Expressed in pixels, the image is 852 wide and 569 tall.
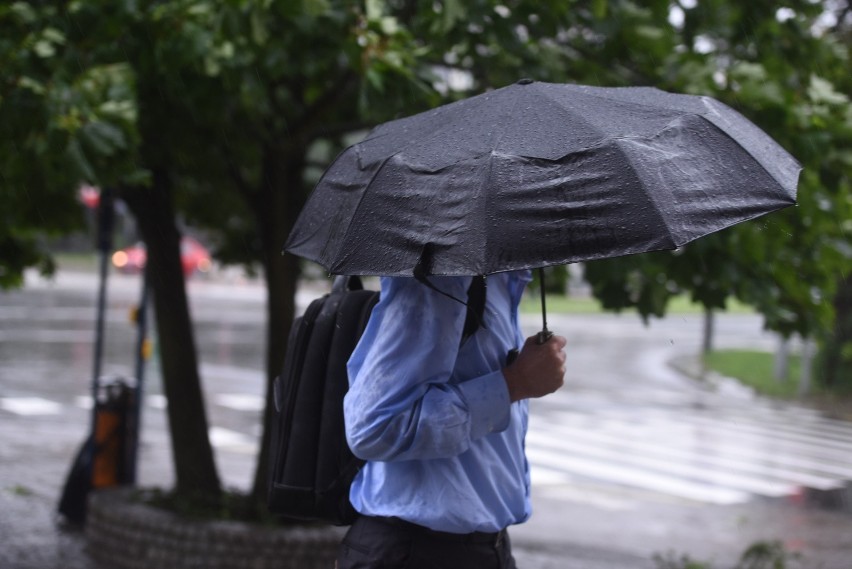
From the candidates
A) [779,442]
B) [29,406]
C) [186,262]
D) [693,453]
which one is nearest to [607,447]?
[693,453]

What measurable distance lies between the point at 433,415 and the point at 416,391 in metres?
0.07

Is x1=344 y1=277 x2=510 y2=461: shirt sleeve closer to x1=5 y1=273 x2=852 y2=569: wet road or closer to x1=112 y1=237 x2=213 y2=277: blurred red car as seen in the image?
x1=5 y1=273 x2=852 y2=569: wet road

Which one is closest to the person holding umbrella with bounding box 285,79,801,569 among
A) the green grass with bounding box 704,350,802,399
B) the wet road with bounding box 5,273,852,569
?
the wet road with bounding box 5,273,852,569

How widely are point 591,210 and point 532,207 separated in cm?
12

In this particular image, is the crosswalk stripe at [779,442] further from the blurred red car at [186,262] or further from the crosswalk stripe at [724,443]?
the blurred red car at [186,262]

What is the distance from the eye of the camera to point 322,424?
275 centimetres

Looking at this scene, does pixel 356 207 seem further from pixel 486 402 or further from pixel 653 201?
pixel 653 201

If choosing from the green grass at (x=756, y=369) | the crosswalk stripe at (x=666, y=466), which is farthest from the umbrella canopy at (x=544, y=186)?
the green grass at (x=756, y=369)

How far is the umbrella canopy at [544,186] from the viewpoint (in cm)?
231

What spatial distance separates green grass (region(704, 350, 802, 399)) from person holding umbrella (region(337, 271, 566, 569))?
18492 millimetres

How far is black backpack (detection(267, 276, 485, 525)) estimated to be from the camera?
2734mm

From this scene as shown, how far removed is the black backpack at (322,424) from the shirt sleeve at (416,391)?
0.14 metres

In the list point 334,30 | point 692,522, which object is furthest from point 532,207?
point 692,522

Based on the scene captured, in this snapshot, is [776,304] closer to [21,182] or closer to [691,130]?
[691,130]
